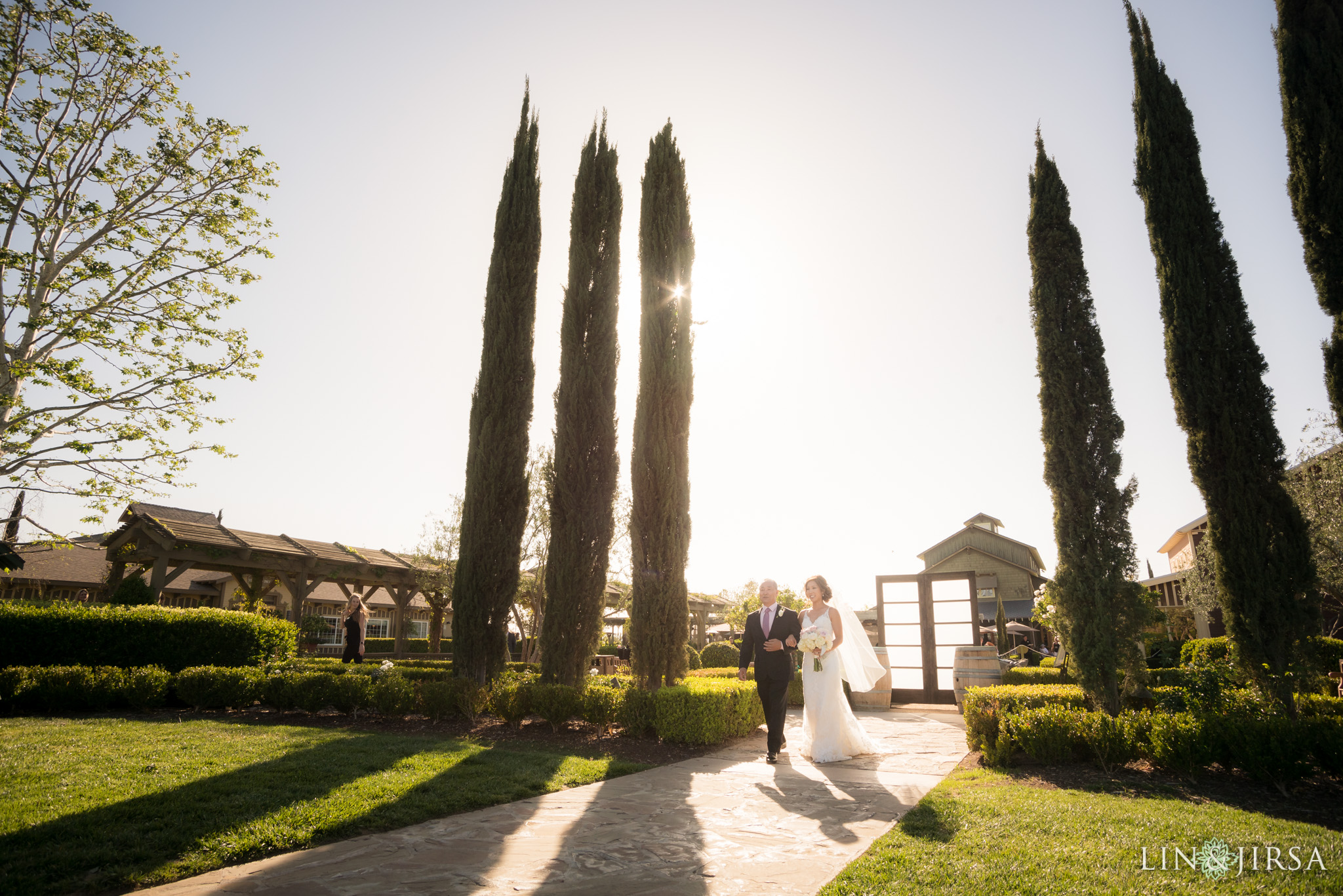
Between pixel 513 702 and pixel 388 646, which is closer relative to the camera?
pixel 513 702

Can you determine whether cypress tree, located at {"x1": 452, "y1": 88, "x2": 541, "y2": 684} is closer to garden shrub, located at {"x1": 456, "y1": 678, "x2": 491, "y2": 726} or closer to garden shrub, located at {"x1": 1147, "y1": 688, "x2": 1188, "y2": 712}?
garden shrub, located at {"x1": 456, "y1": 678, "x2": 491, "y2": 726}

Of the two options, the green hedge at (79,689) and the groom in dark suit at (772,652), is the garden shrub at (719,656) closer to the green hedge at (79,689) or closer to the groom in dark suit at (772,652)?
the groom in dark suit at (772,652)

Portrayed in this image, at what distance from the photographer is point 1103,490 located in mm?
7895

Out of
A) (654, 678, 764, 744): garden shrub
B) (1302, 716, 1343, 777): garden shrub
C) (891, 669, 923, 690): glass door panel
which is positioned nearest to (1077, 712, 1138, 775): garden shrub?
(1302, 716, 1343, 777): garden shrub

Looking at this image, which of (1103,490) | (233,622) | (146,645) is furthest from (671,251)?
(146,645)

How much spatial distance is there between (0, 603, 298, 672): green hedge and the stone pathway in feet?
34.2

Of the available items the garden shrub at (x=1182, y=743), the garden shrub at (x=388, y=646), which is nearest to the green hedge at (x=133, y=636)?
the garden shrub at (x=1182, y=743)

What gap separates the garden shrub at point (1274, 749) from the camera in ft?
17.6

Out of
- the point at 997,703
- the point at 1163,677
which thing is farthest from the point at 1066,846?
the point at 1163,677

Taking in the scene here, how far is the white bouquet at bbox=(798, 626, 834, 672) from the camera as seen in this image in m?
7.93

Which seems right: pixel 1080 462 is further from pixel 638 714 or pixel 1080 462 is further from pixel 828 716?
pixel 638 714

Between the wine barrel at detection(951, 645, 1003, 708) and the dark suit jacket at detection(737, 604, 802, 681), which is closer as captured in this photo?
the dark suit jacket at detection(737, 604, 802, 681)

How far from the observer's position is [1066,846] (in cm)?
389

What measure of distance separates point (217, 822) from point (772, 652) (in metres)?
5.61
